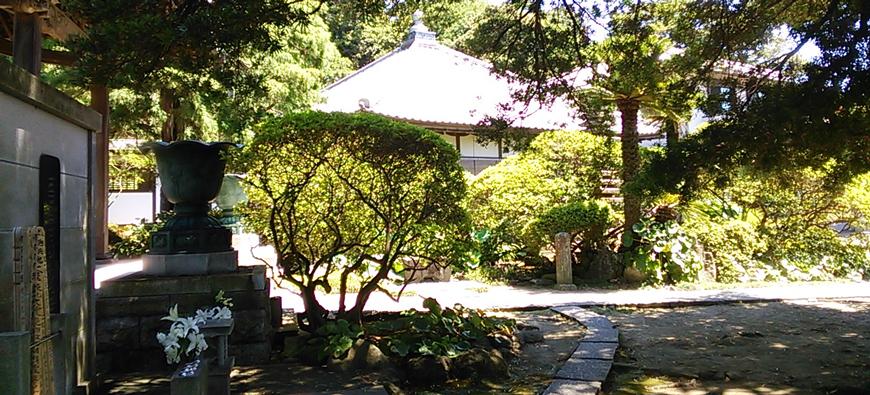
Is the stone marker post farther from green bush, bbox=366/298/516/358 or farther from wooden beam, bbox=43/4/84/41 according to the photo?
wooden beam, bbox=43/4/84/41

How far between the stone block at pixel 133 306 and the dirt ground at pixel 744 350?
428 centimetres

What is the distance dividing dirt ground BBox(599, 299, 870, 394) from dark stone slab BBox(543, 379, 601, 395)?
33 cm

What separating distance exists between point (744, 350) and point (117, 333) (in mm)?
6639

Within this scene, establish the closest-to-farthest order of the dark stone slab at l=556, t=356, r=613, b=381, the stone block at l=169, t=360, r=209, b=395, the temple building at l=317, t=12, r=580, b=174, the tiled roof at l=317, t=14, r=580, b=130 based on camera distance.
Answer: the stone block at l=169, t=360, r=209, b=395 → the dark stone slab at l=556, t=356, r=613, b=381 → the temple building at l=317, t=12, r=580, b=174 → the tiled roof at l=317, t=14, r=580, b=130

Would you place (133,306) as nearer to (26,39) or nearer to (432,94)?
(26,39)

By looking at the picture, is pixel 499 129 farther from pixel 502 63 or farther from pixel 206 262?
pixel 206 262

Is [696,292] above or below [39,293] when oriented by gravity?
below

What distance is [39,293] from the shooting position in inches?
113

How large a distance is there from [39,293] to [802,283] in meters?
13.7

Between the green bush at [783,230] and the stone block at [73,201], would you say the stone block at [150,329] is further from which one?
the green bush at [783,230]

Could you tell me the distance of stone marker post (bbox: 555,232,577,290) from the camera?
39.8 ft

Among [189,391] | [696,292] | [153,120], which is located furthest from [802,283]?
[153,120]

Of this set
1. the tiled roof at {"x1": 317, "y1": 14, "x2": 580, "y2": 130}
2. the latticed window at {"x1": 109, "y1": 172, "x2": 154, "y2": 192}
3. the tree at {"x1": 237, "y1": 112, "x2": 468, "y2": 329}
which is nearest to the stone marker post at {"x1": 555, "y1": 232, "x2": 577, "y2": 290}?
the tiled roof at {"x1": 317, "y1": 14, "x2": 580, "y2": 130}

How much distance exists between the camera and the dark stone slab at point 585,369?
5.52m
